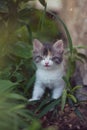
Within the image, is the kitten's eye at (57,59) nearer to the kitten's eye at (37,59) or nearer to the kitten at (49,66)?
the kitten at (49,66)

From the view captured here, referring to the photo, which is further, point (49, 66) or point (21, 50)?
point (21, 50)

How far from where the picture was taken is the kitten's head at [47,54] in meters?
3.66

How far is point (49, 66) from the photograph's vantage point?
3666 millimetres

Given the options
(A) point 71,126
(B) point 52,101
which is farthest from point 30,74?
(A) point 71,126

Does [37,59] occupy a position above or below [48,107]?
above

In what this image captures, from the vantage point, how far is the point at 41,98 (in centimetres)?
386

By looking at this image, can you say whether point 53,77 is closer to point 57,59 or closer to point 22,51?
point 57,59

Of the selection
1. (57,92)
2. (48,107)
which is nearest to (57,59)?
(57,92)

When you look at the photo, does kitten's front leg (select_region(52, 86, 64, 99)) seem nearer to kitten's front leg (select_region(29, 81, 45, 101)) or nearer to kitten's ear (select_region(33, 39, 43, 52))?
kitten's front leg (select_region(29, 81, 45, 101))

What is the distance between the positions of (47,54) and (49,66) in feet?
0.31

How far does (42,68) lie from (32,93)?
0.29 m

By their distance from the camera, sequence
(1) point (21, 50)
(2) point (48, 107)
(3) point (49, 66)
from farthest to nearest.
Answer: (1) point (21, 50)
(3) point (49, 66)
(2) point (48, 107)

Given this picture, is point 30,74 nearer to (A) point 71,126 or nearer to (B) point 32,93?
(B) point 32,93

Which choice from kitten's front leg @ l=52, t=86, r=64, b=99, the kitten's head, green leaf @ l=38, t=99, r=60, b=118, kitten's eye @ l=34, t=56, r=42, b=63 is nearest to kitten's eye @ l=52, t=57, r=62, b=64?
the kitten's head
